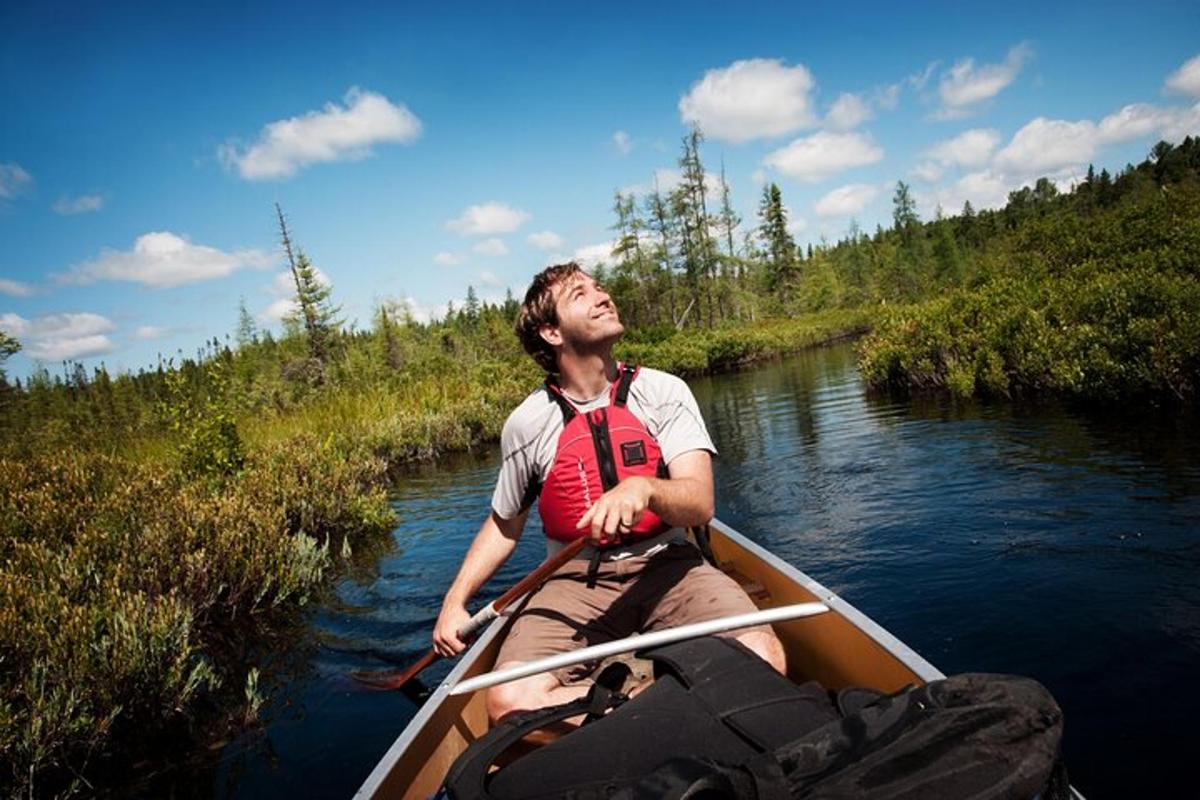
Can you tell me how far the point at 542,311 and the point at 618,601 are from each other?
144cm

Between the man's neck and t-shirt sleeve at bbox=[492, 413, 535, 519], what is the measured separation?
33cm

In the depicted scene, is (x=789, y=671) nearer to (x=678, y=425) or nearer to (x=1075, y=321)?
(x=678, y=425)

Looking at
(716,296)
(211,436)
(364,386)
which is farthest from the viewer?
(716,296)

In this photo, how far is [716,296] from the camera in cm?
5103

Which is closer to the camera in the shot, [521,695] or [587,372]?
[521,695]

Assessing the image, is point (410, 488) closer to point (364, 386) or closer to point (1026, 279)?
point (364, 386)

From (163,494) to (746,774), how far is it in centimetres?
698

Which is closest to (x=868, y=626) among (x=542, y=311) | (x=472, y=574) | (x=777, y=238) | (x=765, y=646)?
(x=765, y=646)

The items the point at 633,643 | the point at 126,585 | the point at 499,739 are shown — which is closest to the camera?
the point at 499,739

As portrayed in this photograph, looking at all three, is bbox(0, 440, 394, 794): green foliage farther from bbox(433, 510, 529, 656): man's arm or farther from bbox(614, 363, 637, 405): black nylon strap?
bbox(614, 363, 637, 405): black nylon strap

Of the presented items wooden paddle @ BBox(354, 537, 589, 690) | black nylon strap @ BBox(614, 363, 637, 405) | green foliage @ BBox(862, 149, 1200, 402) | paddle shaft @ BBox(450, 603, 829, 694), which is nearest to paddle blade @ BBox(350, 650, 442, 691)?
wooden paddle @ BBox(354, 537, 589, 690)

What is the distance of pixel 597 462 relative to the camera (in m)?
2.92

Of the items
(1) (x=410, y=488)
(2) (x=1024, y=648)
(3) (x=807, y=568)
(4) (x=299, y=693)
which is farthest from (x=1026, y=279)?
(4) (x=299, y=693)

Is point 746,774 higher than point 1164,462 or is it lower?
higher
